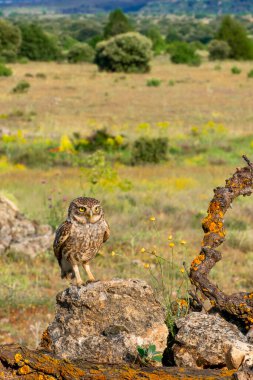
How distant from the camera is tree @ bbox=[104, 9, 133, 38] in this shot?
237 feet

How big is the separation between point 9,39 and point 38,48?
348 centimetres

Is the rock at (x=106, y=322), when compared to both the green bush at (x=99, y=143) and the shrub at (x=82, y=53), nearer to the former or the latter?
the green bush at (x=99, y=143)

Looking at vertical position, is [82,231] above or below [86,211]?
below

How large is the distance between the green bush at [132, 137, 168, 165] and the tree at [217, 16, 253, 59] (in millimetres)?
49529

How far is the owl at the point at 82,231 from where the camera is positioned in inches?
152

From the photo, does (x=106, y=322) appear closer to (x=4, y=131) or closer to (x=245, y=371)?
(x=245, y=371)

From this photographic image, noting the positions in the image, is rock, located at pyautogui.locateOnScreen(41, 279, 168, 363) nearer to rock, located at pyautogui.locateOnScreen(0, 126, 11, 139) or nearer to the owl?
the owl

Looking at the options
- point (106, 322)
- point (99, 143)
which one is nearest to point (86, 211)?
point (106, 322)

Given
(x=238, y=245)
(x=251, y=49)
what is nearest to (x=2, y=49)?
(x=251, y=49)

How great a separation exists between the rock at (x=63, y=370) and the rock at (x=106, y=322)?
1.36 ft

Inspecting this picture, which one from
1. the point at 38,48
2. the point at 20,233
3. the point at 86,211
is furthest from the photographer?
the point at 38,48

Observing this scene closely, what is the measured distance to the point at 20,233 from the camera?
39.6 ft

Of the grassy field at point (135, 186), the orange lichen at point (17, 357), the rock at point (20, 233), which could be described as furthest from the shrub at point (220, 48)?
the orange lichen at point (17, 357)

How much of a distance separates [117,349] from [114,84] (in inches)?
1802
